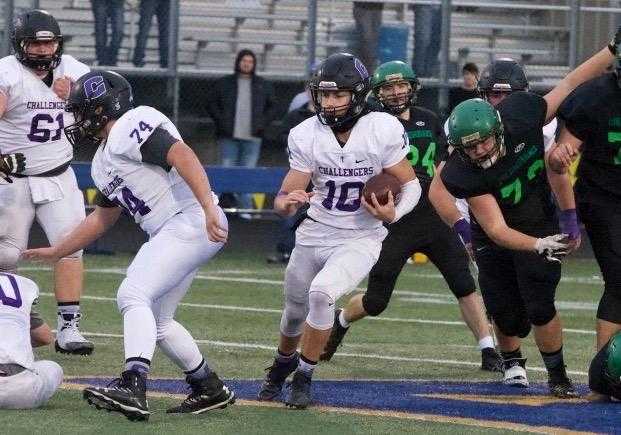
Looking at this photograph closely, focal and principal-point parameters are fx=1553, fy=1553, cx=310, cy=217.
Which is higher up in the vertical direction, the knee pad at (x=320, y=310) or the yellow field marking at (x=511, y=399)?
the knee pad at (x=320, y=310)

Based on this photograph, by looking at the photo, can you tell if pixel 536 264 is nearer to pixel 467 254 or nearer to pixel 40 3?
pixel 467 254

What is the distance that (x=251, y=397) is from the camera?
283 inches

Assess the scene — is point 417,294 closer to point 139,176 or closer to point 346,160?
point 346,160

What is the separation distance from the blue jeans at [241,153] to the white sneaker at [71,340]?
648 centimetres

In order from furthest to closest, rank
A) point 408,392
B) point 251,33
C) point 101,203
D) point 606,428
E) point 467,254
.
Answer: point 251,33, point 467,254, point 408,392, point 101,203, point 606,428

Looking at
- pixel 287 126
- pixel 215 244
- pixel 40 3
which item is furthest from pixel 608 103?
pixel 40 3

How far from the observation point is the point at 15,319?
22.0 ft


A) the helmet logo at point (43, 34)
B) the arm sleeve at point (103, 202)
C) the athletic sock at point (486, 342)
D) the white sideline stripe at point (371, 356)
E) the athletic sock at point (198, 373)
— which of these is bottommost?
the white sideline stripe at point (371, 356)

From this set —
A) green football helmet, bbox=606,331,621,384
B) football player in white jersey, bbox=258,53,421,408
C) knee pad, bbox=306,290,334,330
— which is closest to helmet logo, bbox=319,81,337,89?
football player in white jersey, bbox=258,53,421,408

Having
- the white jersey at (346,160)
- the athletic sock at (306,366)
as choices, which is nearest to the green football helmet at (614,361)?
the white jersey at (346,160)

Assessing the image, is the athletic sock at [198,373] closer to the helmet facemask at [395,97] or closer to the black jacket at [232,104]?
the helmet facemask at [395,97]

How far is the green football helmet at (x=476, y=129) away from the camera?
7000 millimetres

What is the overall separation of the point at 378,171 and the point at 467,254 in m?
1.63

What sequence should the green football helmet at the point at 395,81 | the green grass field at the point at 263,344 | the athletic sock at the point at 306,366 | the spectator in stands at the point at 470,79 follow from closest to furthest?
1. the green grass field at the point at 263,344
2. the athletic sock at the point at 306,366
3. the green football helmet at the point at 395,81
4. the spectator in stands at the point at 470,79
